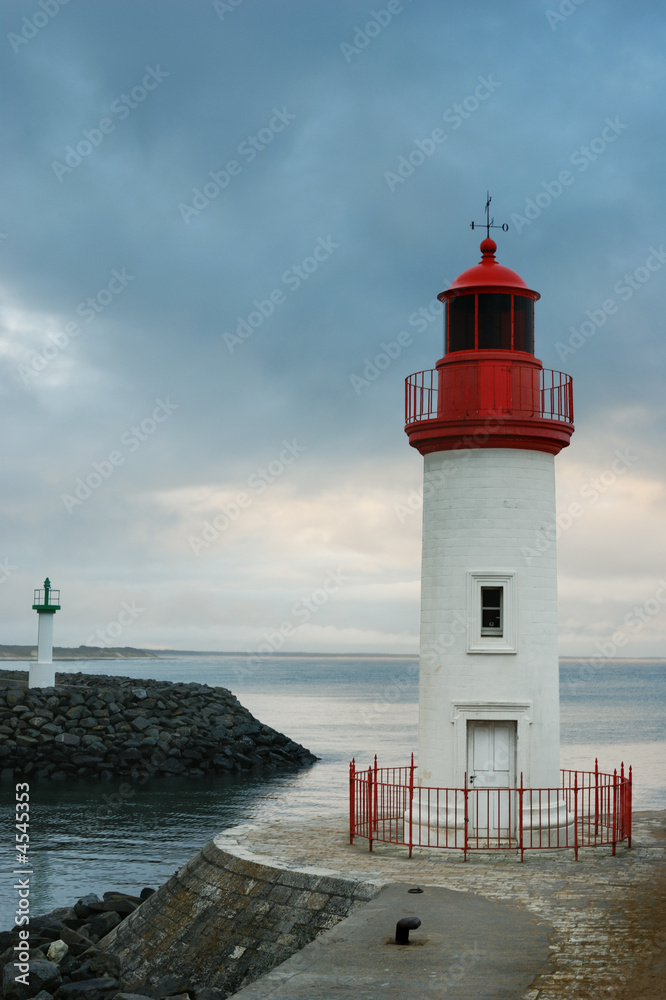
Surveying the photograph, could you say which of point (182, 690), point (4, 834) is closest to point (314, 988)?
point (4, 834)

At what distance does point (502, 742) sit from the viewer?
14484 millimetres

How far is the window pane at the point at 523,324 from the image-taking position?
49.1 ft

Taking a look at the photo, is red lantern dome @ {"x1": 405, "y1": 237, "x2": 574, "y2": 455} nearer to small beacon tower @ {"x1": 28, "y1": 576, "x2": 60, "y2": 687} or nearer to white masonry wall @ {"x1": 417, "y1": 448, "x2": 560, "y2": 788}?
white masonry wall @ {"x1": 417, "y1": 448, "x2": 560, "y2": 788}

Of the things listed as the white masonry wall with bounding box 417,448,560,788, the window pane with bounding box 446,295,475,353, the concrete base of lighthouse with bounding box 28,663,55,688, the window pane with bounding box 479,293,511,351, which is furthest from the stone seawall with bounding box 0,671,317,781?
the window pane with bounding box 479,293,511,351

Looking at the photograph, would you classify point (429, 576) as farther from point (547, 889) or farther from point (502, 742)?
point (547, 889)

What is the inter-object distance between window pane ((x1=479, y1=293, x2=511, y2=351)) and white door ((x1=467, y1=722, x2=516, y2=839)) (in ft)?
16.5

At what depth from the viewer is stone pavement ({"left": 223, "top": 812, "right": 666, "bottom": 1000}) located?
8523mm

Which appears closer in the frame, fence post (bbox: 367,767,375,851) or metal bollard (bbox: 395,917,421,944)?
metal bollard (bbox: 395,917,421,944)

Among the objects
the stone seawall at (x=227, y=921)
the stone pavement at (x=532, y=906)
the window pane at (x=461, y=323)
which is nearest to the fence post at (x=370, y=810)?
the stone pavement at (x=532, y=906)

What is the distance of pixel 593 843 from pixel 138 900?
A: 6710 mm

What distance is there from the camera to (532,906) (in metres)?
11.0

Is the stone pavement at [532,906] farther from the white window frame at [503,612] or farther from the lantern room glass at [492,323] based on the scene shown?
the lantern room glass at [492,323]

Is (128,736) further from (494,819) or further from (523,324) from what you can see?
(523,324)

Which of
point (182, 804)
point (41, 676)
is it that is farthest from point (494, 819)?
point (41, 676)
